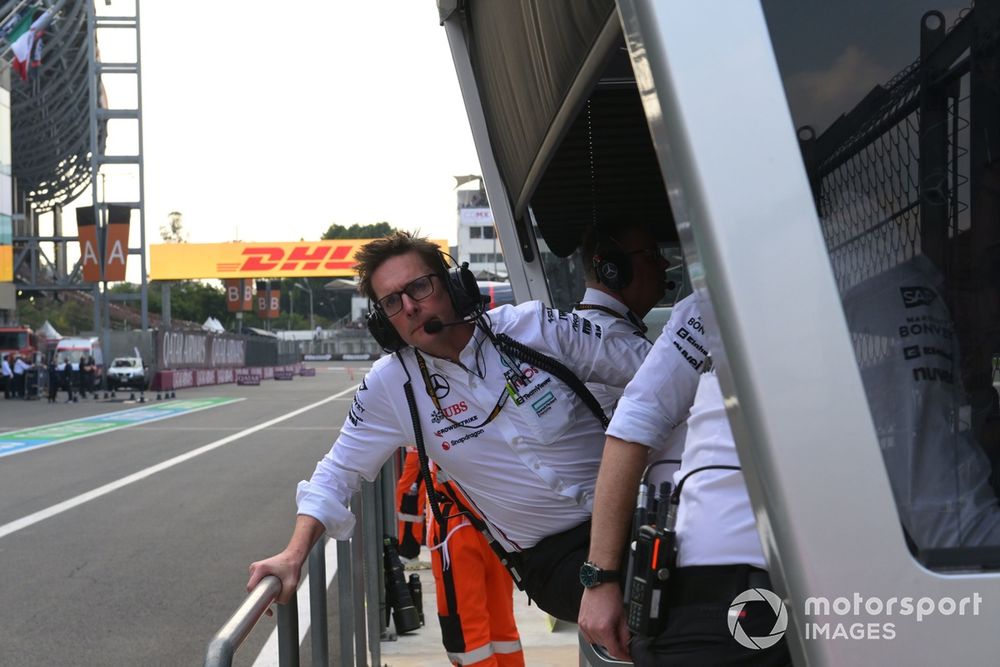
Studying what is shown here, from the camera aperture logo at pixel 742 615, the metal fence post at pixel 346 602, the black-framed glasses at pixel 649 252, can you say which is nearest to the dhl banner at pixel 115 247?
the metal fence post at pixel 346 602

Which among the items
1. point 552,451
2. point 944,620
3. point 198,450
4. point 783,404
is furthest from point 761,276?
point 198,450

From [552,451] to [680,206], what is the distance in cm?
165

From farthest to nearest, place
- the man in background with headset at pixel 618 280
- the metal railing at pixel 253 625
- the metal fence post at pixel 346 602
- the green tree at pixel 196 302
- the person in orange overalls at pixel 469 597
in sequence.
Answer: the green tree at pixel 196 302, the person in orange overalls at pixel 469 597, the metal fence post at pixel 346 602, the man in background with headset at pixel 618 280, the metal railing at pixel 253 625

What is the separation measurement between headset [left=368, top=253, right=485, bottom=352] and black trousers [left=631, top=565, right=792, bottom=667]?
1.41 metres

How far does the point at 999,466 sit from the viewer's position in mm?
1493

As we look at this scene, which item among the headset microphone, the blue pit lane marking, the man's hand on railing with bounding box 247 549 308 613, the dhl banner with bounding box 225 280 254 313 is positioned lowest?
the man's hand on railing with bounding box 247 549 308 613

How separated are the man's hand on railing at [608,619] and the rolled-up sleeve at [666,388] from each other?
0.97 feet

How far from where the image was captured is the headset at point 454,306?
123 inches

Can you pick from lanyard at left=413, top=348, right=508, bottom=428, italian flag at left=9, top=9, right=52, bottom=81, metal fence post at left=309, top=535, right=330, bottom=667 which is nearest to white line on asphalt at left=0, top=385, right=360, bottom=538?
metal fence post at left=309, top=535, right=330, bottom=667

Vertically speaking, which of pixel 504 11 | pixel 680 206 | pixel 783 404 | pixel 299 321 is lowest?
pixel 783 404

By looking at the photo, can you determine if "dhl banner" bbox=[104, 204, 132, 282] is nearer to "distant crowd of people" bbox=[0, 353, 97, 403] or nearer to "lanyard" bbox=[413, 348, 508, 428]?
"distant crowd of people" bbox=[0, 353, 97, 403]

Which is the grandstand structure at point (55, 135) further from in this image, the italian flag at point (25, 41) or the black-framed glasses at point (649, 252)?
the black-framed glasses at point (649, 252)

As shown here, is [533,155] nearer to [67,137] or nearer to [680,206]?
[680,206]

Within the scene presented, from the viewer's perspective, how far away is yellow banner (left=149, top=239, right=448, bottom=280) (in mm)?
55625
